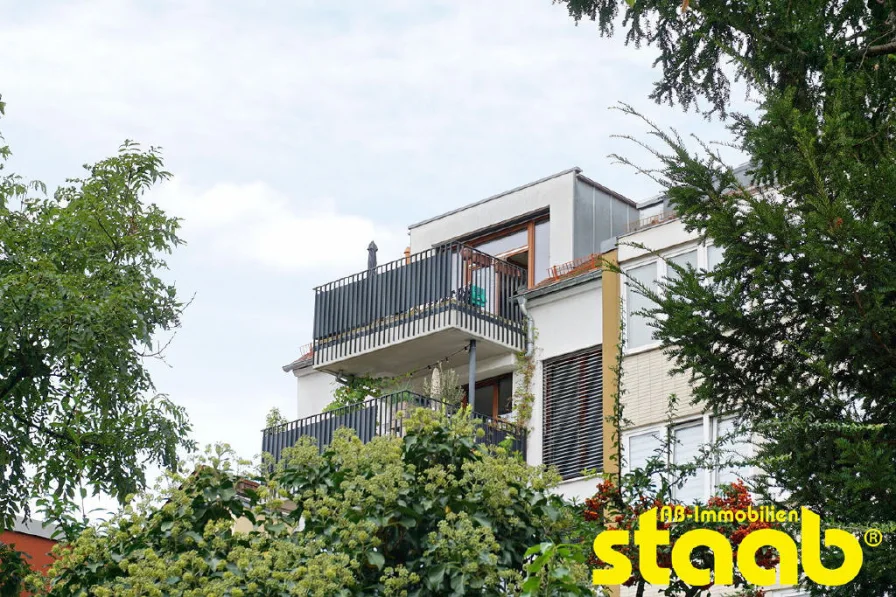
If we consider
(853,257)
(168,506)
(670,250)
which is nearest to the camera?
(853,257)

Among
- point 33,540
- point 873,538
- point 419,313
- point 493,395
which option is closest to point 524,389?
point 493,395

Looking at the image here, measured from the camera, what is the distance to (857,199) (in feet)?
34.1

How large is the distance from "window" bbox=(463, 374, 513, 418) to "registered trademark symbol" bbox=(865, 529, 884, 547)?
13.4 m

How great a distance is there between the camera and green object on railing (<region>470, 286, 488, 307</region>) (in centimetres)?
2297

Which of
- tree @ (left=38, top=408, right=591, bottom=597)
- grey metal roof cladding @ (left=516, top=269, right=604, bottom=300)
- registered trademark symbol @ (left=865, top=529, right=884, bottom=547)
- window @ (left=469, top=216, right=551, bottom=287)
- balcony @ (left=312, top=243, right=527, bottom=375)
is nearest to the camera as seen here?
registered trademark symbol @ (left=865, top=529, right=884, bottom=547)

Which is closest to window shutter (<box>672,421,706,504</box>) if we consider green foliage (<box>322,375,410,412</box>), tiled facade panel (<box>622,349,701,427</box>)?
tiled facade panel (<box>622,349,701,427</box>)

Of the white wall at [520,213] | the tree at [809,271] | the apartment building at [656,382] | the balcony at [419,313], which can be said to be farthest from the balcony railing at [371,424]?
the tree at [809,271]

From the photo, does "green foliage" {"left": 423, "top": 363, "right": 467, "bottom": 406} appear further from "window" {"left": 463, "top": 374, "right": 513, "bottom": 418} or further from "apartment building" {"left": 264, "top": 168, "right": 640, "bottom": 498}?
"window" {"left": 463, "top": 374, "right": 513, "bottom": 418}

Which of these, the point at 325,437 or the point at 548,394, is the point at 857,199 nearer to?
the point at 548,394

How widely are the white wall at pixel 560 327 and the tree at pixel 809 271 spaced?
984 cm

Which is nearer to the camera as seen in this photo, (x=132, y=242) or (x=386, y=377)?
Result: (x=132, y=242)

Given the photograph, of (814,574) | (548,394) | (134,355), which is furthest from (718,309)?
(548,394)

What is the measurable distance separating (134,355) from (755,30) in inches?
380

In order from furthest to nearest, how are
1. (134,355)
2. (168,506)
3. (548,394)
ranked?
1. (548,394)
2. (134,355)
3. (168,506)
